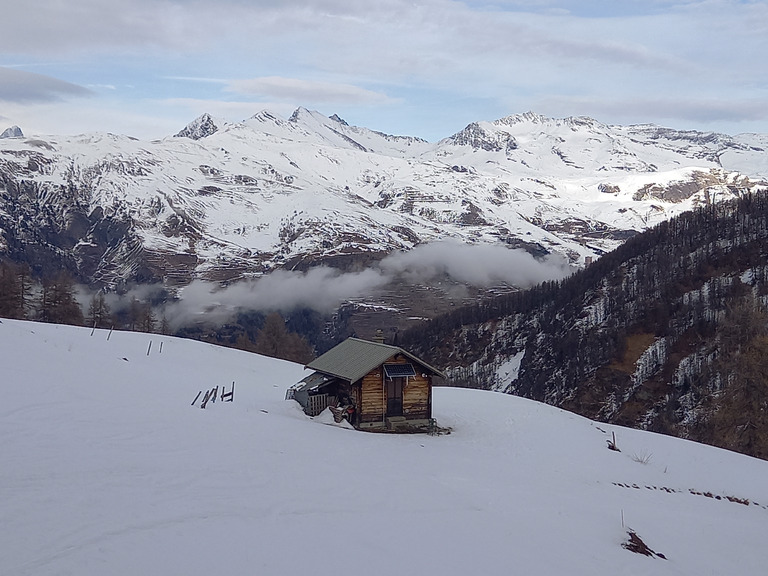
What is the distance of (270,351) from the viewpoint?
8625cm

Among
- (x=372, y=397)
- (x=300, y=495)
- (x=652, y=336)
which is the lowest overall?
(x=300, y=495)

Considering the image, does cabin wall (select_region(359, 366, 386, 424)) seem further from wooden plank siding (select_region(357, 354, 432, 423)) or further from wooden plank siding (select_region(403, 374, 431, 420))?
wooden plank siding (select_region(403, 374, 431, 420))

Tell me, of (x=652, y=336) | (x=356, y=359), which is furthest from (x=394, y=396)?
(x=652, y=336)

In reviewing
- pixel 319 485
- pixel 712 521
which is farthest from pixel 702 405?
pixel 319 485

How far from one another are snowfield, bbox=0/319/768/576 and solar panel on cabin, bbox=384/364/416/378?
379 centimetres

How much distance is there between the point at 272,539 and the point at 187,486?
2.96m

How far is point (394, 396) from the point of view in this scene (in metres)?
31.8

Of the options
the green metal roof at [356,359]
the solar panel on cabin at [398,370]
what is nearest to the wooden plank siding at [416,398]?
the solar panel on cabin at [398,370]

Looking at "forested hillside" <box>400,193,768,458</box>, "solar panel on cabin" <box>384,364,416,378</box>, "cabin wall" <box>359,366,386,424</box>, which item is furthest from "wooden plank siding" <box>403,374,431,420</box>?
"forested hillside" <box>400,193,768,458</box>

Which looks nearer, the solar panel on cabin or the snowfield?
the snowfield

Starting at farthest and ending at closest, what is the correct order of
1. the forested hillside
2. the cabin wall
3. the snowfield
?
the forested hillside
the cabin wall
the snowfield

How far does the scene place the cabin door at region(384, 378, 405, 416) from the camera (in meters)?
31.6

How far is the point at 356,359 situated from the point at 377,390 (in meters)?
2.66

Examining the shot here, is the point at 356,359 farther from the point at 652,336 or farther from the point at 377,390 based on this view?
the point at 652,336
